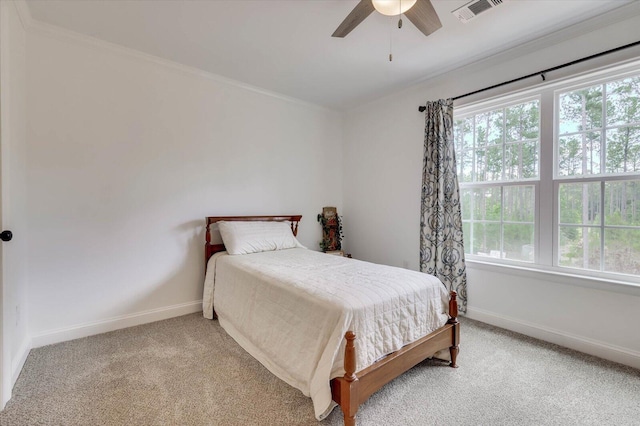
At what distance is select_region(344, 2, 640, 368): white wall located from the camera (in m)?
2.19

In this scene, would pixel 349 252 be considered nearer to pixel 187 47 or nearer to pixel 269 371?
pixel 269 371

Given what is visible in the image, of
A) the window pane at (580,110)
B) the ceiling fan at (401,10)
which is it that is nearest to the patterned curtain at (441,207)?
the window pane at (580,110)

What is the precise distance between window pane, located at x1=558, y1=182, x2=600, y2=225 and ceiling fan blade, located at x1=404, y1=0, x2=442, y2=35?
1.81 metres

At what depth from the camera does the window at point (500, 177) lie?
2.72 metres

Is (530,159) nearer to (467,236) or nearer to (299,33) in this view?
(467,236)

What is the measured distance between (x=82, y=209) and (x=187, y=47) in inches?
69.5

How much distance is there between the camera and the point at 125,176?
9.00 ft

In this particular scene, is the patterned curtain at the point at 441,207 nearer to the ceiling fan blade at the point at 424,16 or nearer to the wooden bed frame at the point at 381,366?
the wooden bed frame at the point at 381,366

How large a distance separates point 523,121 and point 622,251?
137 centimetres

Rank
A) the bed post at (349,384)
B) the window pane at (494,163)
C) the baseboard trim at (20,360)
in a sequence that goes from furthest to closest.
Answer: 1. the window pane at (494,163)
2. the baseboard trim at (20,360)
3. the bed post at (349,384)

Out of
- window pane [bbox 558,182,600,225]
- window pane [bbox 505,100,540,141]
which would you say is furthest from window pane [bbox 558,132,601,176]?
window pane [bbox 505,100,540,141]

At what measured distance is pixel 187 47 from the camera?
2.70 m

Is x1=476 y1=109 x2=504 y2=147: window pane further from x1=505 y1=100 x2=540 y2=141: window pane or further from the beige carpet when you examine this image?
the beige carpet

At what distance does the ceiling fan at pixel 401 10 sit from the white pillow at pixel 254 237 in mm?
2129
